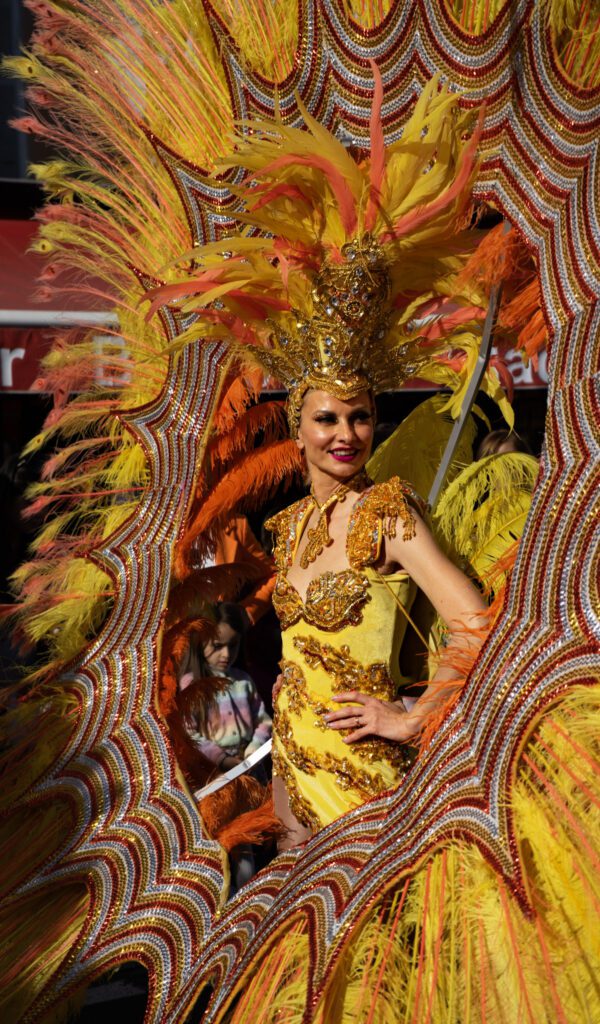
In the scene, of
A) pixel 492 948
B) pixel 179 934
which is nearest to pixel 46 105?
pixel 179 934

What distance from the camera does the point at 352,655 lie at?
232cm

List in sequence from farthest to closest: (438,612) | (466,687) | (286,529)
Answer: (286,529), (438,612), (466,687)

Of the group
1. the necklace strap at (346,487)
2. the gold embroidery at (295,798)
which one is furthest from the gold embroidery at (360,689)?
the necklace strap at (346,487)

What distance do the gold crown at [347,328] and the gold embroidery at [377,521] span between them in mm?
221

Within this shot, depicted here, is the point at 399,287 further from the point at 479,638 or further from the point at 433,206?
the point at 479,638

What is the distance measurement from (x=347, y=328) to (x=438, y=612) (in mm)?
609

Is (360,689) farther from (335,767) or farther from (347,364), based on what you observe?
(347,364)

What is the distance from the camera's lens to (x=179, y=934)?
7.76 ft

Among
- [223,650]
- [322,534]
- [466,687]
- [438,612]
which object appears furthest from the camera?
[223,650]

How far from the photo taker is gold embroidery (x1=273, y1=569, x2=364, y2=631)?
2303 mm

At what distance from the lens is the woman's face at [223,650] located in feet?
11.6

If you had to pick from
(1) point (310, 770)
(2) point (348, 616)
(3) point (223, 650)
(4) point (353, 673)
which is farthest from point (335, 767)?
(3) point (223, 650)

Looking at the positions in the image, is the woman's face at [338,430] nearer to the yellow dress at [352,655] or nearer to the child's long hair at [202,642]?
the yellow dress at [352,655]

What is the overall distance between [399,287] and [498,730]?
103 cm
